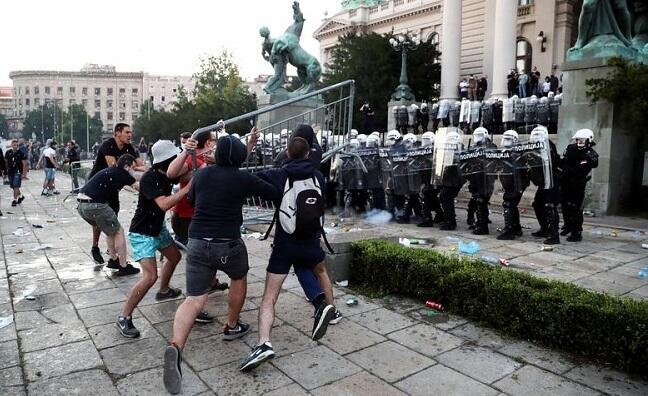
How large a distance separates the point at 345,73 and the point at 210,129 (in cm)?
2403

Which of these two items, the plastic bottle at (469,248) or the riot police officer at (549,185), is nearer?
the plastic bottle at (469,248)

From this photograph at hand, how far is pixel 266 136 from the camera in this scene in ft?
27.6

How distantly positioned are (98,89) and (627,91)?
123941mm

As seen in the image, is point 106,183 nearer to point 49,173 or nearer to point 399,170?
point 399,170

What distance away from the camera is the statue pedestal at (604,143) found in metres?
11.1

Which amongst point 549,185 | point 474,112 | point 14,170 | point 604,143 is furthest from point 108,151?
point 474,112

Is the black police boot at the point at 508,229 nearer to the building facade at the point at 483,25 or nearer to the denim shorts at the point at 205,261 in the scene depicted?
the denim shorts at the point at 205,261

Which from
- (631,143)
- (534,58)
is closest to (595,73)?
(631,143)

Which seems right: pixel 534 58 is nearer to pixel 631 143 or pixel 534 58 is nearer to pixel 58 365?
pixel 631 143

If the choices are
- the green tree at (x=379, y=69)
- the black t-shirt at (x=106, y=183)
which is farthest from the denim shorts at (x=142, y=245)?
the green tree at (x=379, y=69)

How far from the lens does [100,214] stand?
6.28 metres

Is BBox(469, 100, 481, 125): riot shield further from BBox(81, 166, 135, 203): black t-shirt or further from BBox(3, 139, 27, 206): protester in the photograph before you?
BBox(3, 139, 27, 206): protester

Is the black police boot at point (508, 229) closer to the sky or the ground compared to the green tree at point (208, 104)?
closer to the ground

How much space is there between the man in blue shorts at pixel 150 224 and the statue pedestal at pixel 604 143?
968 cm
